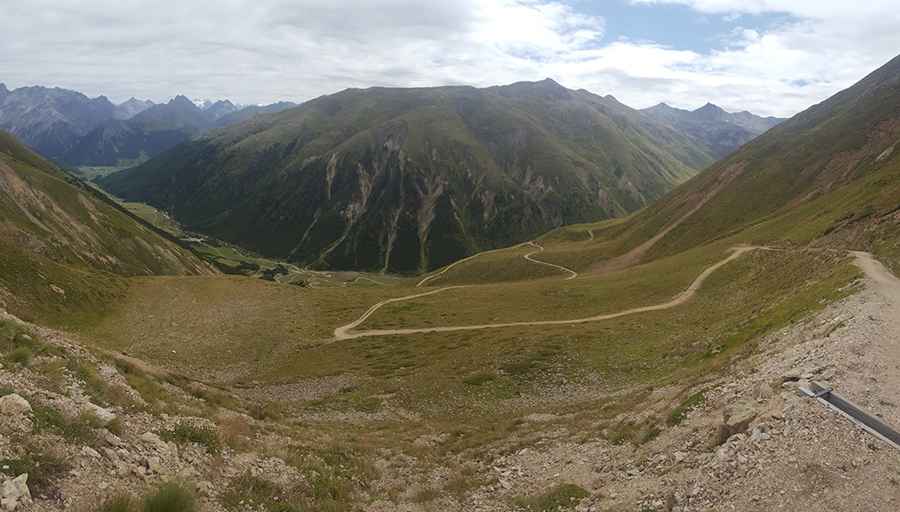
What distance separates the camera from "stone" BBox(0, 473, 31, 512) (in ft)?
35.8

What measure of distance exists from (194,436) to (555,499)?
14.3m

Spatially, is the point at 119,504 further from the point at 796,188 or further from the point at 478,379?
the point at 796,188

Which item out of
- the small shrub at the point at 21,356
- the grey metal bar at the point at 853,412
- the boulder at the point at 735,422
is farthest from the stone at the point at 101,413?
the grey metal bar at the point at 853,412

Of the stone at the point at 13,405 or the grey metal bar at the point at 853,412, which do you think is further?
the grey metal bar at the point at 853,412

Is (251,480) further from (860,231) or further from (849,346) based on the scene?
(860,231)

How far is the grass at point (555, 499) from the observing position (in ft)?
62.5

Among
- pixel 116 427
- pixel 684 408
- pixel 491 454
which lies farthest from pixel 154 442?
pixel 684 408

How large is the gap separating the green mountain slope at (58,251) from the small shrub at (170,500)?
54.9 metres

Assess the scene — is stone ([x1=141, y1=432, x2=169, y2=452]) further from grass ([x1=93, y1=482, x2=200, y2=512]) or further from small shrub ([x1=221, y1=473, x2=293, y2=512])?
grass ([x1=93, y1=482, x2=200, y2=512])

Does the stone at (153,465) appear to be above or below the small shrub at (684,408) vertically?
above

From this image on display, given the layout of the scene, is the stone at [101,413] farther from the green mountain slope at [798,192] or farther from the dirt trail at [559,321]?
the green mountain slope at [798,192]

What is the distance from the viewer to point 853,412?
17.8 m

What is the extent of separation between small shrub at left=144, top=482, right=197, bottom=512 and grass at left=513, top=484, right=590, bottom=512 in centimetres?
1230

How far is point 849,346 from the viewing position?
23328mm
